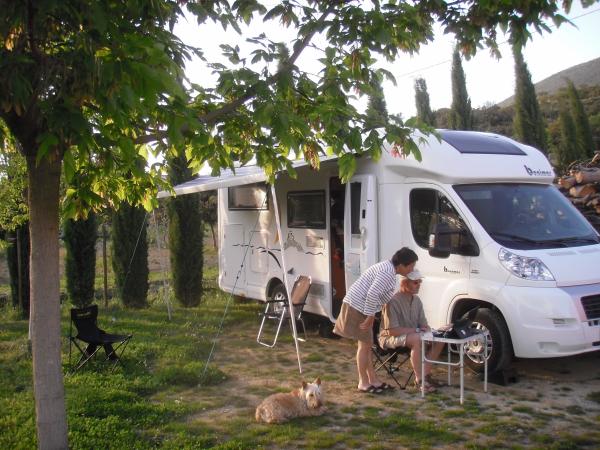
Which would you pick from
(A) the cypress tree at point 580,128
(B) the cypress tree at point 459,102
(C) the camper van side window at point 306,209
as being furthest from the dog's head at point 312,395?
(B) the cypress tree at point 459,102

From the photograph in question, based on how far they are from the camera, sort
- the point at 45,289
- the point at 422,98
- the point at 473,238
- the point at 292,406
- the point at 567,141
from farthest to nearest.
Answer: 1. the point at 422,98
2. the point at 567,141
3. the point at 473,238
4. the point at 292,406
5. the point at 45,289

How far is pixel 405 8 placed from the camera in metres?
4.39

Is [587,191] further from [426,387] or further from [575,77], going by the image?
[575,77]

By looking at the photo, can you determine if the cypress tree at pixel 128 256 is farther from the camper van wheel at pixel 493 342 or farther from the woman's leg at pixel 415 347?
the camper van wheel at pixel 493 342

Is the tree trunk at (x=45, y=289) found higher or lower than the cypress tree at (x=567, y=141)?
lower

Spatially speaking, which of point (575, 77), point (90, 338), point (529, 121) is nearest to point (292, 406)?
point (90, 338)

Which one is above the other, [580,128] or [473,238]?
[580,128]

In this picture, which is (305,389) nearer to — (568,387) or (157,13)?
(568,387)

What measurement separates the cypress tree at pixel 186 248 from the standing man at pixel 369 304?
23.5 ft

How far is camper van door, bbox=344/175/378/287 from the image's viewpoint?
697cm

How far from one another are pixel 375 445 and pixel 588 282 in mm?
2714

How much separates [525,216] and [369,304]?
2.10 meters

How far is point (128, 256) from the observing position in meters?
12.2

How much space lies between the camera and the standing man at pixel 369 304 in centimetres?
549
